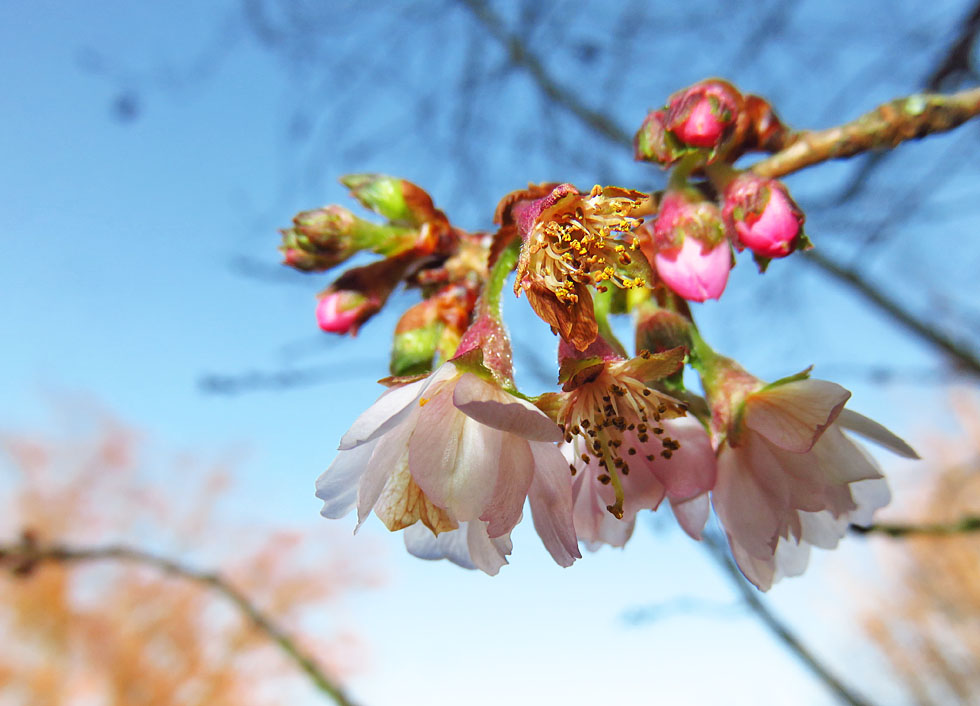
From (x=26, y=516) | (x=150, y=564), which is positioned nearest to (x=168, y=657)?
(x=26, y=516)

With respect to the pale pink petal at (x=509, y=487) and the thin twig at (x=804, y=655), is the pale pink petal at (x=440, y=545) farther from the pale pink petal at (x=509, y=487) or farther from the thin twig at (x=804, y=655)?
the thin twig at (x=804, y=655)

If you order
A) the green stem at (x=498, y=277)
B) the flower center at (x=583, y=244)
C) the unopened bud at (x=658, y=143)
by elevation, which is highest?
the unopened bud at (x=658, y=143)

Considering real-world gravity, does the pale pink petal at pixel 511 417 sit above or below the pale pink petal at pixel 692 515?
above

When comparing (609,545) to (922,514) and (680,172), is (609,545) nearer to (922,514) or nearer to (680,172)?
(680,172)

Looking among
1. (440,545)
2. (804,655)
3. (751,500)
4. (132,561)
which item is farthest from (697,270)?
(132,561)

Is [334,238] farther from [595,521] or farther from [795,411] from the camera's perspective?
[795,411]

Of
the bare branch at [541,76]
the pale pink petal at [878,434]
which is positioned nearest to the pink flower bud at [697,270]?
the pale pink petal at [878,434]

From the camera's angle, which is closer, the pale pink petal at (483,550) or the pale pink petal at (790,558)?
the pale pink petal at (483,550)
